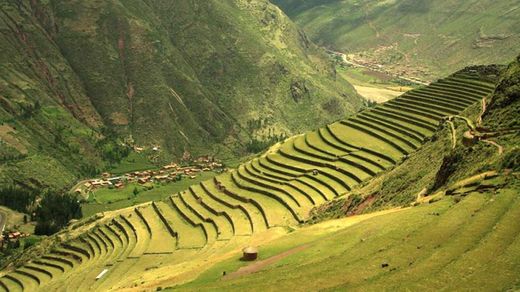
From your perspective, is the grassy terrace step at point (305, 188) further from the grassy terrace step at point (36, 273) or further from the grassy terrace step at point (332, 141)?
the grassy terrace step at point (36, 273)

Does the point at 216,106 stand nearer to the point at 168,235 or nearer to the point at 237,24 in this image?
the point at 237,24

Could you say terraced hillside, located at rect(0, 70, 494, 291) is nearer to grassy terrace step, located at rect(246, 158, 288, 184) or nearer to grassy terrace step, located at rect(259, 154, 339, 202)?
grassy terrace step, located at rect(259, 154, 339, 202)

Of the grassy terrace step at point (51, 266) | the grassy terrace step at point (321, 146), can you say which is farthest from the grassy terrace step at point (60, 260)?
the grassy terrace step at point (321, 146)

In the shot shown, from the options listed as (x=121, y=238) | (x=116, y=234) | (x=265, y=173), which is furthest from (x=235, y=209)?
(x=116, y=234)

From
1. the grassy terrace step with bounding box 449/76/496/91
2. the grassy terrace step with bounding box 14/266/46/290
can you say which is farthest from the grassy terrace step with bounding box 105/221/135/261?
the grassy terrace step with bounding box 449/76/496/91

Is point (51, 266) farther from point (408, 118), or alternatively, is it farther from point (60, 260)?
point (408, 118)
